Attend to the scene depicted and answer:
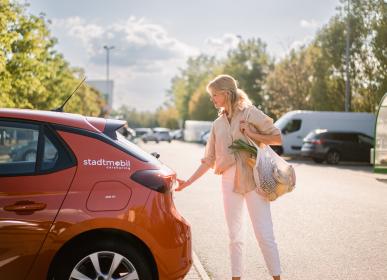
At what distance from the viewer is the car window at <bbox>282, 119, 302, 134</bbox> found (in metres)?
32.2

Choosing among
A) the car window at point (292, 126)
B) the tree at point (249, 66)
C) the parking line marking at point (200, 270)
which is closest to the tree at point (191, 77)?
the tree at point (249, 66)

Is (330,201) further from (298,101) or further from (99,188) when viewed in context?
(298,101)

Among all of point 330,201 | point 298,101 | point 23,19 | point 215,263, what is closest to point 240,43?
point 298,101

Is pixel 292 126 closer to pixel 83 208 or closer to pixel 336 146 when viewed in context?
pixel 336 146

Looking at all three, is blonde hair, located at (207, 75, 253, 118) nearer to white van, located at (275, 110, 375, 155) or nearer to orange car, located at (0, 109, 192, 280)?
orange car, located at (0, 109, 192, 280)

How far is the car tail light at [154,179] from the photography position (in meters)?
4.23

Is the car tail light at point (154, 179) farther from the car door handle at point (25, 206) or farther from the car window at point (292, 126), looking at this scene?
the car window at point (292, 126)

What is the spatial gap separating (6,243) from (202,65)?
116 metres

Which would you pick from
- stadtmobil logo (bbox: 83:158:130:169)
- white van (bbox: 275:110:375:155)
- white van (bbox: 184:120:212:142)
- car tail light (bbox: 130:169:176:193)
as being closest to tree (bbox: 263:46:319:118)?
white van (bbox: 184:120:212:142)

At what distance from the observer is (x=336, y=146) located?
2791 centimetres

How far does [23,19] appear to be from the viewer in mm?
24312

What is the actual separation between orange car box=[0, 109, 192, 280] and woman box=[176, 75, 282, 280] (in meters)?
0.76

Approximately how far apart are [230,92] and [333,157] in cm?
2360

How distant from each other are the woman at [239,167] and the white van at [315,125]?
27.1 m
